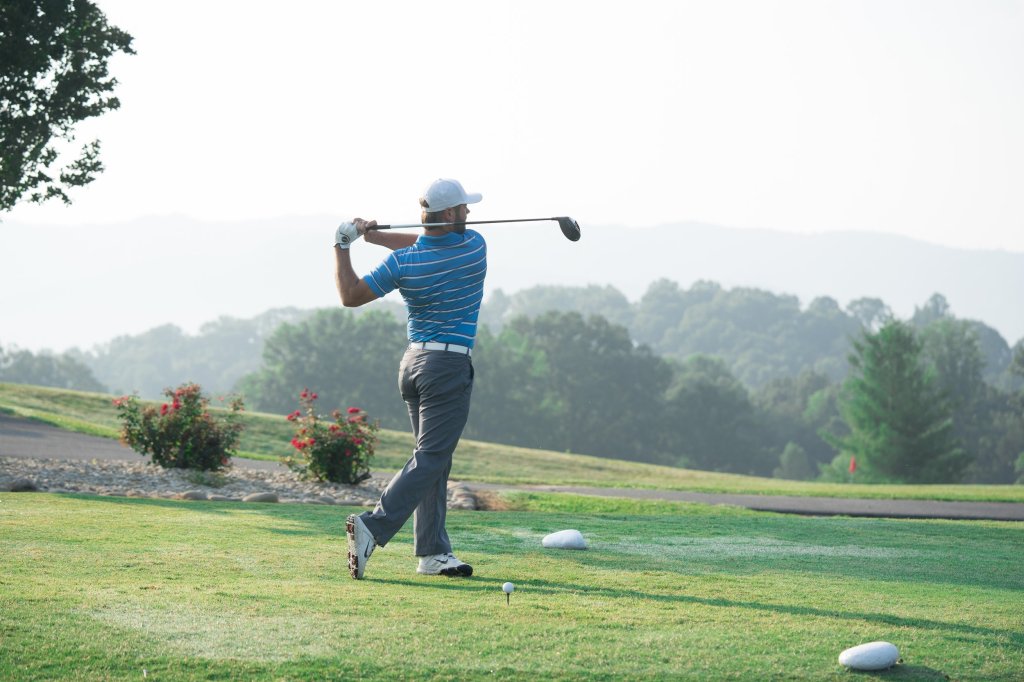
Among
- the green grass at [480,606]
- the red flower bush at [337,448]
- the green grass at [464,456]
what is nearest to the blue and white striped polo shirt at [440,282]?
the green grass at [480,606]

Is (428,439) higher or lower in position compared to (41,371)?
lower

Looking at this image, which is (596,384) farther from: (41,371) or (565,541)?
(565,541)

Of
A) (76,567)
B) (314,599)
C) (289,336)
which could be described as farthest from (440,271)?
(289,336)

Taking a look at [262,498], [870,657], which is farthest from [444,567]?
[262,498]

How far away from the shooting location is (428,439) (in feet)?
26.3

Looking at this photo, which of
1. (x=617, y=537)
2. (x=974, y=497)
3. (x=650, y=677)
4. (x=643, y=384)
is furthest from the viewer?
(x=643, y=384)

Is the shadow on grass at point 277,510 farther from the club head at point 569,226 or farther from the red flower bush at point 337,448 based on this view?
the red flower bush at point 337,448

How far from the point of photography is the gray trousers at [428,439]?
7.92 meters

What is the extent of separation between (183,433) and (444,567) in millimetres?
11469

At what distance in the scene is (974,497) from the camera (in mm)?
24453

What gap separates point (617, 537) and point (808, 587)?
3028mm

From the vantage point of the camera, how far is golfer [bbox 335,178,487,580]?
791cm

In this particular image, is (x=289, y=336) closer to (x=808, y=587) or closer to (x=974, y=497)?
(x=974, y=497)

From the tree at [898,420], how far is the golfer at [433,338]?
53516mm
